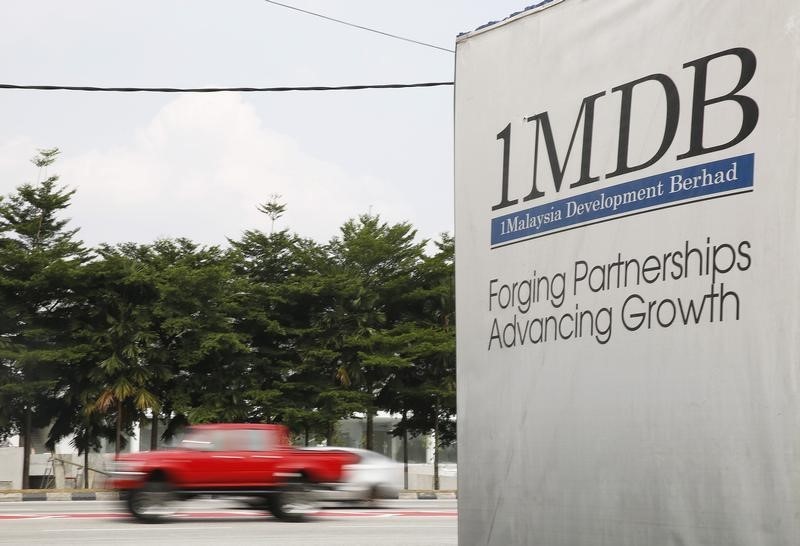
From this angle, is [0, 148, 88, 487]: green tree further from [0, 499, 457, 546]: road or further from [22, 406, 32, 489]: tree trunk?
[0, 499, 457, 546]: road

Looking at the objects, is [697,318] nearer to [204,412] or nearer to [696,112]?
[696,112]

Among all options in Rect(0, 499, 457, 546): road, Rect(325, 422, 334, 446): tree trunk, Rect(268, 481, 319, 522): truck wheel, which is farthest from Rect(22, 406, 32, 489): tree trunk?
Rect(268, 481, 319, 522): truck wheel

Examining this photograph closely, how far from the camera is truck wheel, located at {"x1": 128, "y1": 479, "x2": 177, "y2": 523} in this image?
47.9ft

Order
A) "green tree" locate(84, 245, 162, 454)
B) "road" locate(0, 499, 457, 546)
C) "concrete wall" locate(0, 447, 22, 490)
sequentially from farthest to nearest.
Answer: "green tree" locate(84, 245, 162, 454), "concrete wall" locate(0, 447, 22, 490), "road" locate(0, 499, 457, 546)

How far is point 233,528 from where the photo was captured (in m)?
13.3

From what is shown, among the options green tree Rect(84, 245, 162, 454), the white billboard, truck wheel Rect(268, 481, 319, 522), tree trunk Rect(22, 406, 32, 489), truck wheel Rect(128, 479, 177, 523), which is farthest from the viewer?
green tree Rect(84, 245, 162, 454)

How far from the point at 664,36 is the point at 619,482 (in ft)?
4.73

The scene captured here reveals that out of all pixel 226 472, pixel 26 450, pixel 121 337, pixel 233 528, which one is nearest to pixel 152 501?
pixel 226 472

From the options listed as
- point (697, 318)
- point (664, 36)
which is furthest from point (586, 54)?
point (697, 318)

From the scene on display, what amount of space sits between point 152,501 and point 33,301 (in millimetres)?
26972

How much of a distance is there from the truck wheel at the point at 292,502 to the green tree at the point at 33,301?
2398 cm

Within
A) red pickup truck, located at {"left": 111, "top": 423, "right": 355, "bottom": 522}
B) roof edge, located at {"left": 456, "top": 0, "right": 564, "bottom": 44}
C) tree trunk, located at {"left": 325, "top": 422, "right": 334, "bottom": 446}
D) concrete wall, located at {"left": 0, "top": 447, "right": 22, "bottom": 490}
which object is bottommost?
concrete wall, located at {"left": 0, "top": 447, "right": 22, "bottom": 490}

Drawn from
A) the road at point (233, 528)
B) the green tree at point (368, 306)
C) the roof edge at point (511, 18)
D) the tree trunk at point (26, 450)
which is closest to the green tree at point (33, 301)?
the tree trunk at point (26, 450)

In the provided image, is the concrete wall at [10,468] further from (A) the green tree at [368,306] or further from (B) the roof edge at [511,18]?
(B) the roof edge at [511,18]
